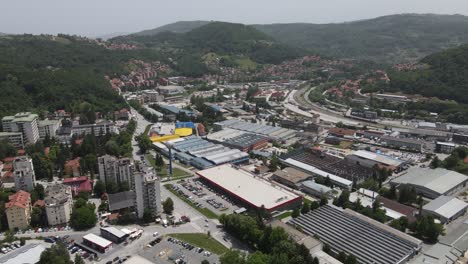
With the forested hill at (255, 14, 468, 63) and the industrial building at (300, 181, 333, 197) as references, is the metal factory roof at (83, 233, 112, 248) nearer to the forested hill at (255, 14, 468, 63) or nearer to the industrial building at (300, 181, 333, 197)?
the industrial building at (300, 181, 333, 197)

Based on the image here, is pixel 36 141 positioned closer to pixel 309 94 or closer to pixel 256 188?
pixel 256 188

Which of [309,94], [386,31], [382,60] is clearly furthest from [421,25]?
[309,94]

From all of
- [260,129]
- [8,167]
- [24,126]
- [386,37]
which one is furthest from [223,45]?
[8,167]

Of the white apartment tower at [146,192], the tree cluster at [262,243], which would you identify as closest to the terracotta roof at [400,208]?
the tree cluster at [262,243]

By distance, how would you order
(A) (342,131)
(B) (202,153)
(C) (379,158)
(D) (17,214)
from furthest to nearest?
(A) (342,131) → (B) (202,153) → (C) (379,158) → (D) (17,214)

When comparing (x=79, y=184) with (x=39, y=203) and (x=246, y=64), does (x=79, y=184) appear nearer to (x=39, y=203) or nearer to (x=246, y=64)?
(x=39, y=203)

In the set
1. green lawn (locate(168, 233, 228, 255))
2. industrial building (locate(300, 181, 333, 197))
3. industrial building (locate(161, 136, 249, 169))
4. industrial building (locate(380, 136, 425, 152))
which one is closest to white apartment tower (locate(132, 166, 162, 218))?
green lawn (locate(168, 233, 228, 255))

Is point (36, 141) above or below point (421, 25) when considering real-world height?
below

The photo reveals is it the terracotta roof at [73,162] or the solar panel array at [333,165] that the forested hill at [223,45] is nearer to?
the solar panel array at [333,165]
